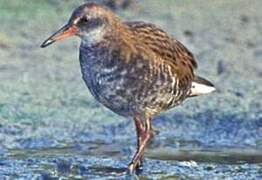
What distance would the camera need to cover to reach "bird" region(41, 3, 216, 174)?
29.3 feet

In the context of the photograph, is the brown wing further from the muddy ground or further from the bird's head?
the muddy ground

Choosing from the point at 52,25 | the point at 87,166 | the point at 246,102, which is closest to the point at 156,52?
the point at 87,166

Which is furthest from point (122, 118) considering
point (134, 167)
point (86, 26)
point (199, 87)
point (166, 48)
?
point (86, 26)

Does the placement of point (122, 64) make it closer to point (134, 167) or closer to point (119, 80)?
point (119, 80)

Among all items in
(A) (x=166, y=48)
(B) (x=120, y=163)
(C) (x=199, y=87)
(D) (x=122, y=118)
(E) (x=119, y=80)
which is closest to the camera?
(E) (x=119, y=80)

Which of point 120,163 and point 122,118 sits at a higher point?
point 122,118

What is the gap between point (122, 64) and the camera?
895 cm

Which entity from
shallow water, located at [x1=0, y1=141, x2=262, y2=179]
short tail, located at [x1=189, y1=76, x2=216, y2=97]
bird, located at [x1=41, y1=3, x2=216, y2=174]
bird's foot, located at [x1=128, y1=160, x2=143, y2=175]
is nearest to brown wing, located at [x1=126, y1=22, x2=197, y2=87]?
bird, located at [x1=41, y1=3, x2=216, y2=174]

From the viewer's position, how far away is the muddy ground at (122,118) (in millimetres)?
9102

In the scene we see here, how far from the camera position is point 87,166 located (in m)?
9.03

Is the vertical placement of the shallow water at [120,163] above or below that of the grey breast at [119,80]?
below

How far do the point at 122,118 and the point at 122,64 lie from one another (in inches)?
71.0

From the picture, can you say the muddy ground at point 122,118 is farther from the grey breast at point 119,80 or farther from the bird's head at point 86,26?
the bird's head at point 86,26

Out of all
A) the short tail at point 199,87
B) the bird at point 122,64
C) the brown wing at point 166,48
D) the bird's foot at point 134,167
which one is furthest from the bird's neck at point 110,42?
the short tail at point 199,87
